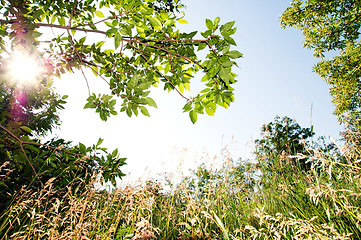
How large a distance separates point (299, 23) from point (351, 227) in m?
10.0

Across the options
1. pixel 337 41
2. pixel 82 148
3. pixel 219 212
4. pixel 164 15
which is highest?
pixel 337 41

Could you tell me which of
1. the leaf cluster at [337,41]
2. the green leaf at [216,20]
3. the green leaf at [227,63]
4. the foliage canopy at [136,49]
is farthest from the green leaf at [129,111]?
the leaf cluster at [337,41]

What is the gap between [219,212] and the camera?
225cm

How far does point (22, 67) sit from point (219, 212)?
283 centimetres

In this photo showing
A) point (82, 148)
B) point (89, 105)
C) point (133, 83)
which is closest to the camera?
point (133, 83)

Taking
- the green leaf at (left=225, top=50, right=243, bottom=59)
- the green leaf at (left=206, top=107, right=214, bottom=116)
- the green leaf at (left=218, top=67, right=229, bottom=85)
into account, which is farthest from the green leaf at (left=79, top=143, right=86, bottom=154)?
the green leaf at (left=225, top=50, right=243, bottom=59)

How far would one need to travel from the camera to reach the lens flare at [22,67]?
1954 millimetres

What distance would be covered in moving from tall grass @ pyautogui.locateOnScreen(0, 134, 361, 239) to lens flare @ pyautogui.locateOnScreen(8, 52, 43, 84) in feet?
4.01

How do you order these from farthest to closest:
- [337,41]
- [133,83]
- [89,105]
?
[337,41]
[89,105]
[133,83]

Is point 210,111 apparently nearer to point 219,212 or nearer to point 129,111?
point 129,111

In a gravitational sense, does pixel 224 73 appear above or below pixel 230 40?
below

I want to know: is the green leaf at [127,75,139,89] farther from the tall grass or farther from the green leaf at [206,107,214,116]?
the tall grass

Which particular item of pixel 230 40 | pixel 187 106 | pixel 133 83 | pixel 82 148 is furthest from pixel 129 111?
pixel 230 40

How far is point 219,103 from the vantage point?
1896 mm
